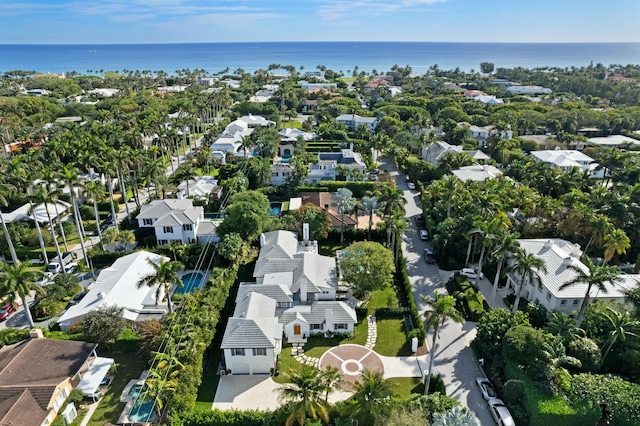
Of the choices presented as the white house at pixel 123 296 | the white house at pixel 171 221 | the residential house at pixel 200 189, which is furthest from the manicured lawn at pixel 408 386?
the residential house at pixel 200 189

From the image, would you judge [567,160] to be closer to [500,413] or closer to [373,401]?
[500,413]

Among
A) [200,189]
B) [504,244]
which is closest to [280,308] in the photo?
[504,244]

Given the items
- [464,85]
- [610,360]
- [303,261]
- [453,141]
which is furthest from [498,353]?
[464,85]

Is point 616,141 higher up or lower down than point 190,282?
higher up

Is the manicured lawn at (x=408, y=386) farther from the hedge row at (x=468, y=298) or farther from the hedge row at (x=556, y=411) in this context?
the hedge row at (x=468, y=298)

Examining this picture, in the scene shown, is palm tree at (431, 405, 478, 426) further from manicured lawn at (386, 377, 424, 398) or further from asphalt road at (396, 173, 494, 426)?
manicured lawn at (386, 377, 424, 398)

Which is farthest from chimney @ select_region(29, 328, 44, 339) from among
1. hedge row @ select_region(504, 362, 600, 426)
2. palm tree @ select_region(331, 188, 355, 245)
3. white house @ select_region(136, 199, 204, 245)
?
hedge row @ select_region(504, 362, 600, 426)
